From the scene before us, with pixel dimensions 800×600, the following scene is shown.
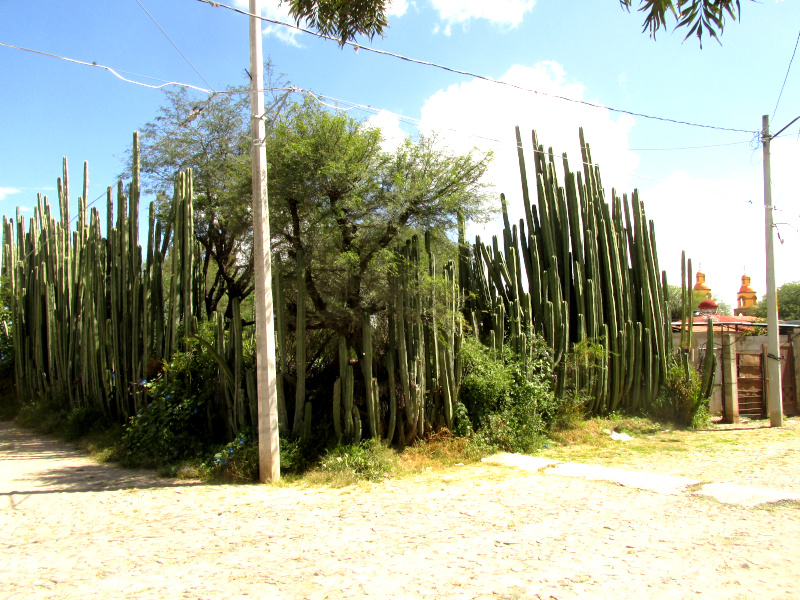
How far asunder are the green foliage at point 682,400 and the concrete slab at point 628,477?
4892mm

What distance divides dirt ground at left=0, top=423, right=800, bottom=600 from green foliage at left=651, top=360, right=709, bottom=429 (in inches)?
187

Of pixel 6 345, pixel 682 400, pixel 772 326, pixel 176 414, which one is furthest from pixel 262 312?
pixel 6 345

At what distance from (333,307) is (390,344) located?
989mm

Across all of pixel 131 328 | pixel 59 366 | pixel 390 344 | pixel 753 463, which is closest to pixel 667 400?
pixel 753 463

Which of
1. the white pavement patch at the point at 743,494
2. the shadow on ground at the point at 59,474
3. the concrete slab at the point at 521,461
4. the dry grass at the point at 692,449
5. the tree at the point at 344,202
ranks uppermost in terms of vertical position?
the tree at the point at 344,202

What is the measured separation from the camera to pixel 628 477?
7.42 m

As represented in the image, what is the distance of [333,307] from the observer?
8.57 m

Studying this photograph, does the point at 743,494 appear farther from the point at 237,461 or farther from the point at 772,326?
the point at 772,326

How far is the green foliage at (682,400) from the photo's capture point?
480 inches

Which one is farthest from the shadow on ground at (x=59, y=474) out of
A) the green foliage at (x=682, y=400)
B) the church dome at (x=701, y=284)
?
the church dome at (x=701, y=284)

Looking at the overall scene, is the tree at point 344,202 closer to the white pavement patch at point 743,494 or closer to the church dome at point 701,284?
the white pavement patch at point 743,494

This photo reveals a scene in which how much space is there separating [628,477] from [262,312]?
16.4 feet

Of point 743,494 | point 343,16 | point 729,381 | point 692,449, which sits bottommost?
point 692,449

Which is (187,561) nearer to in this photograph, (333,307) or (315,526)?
(315,526)
